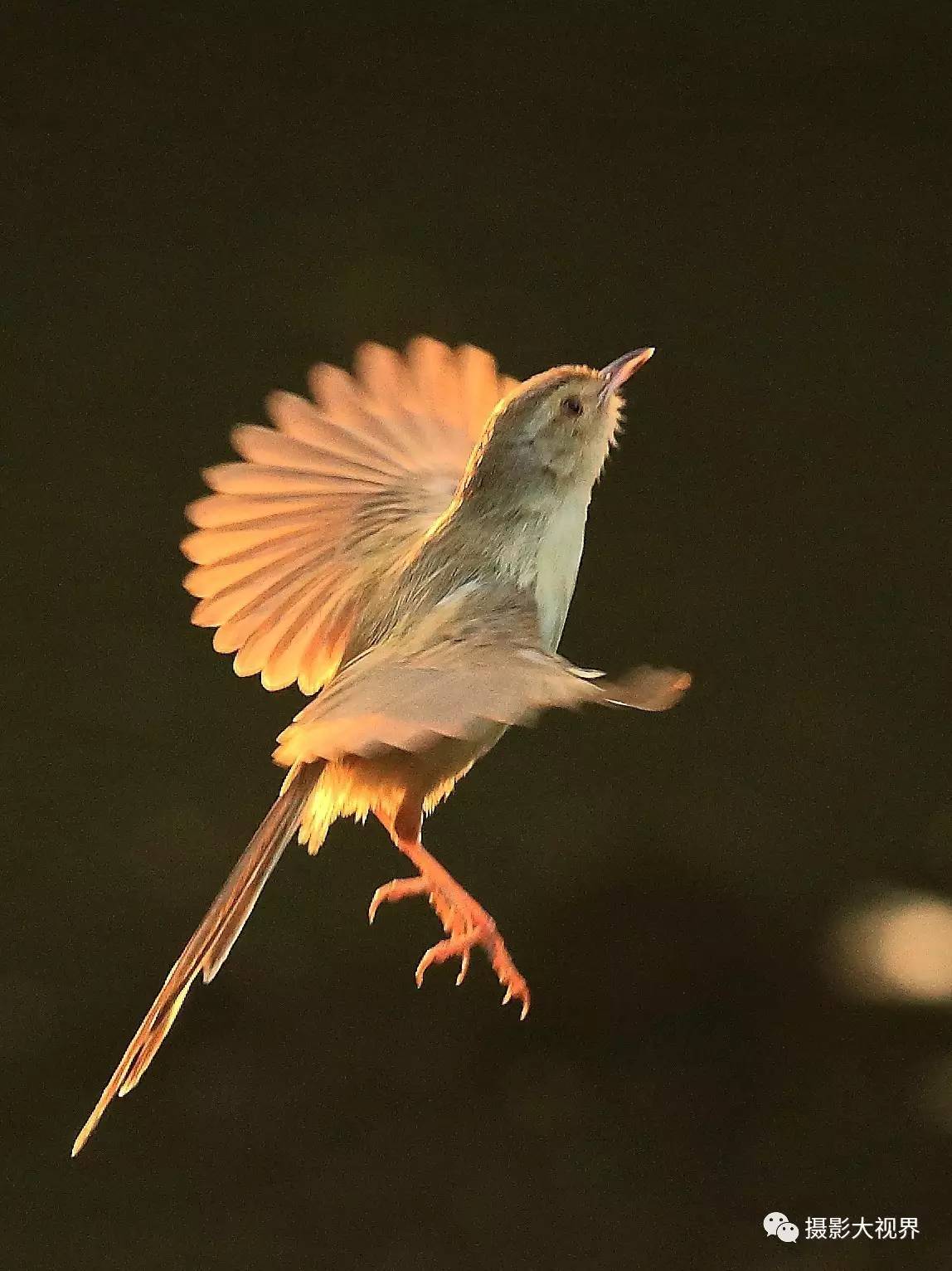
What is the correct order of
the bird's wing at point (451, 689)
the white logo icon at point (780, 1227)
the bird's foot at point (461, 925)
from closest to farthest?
the bird's wing at point (451, 689), the bird's foot at point (461, 925), the white logo icon at point (780, 1227)

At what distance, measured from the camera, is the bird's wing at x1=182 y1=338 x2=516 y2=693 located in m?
0.51

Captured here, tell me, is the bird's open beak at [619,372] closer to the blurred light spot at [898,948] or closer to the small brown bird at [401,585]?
the small brown bird at [401,585]

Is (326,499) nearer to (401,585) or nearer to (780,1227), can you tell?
(401,585)

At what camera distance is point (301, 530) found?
53 cm

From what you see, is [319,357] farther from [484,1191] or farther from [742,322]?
[484,1191]

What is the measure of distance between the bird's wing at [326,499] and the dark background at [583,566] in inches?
10.7

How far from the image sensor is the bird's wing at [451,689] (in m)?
0.36

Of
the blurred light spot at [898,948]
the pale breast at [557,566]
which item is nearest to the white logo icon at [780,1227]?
the blurred light spot at [898,948]

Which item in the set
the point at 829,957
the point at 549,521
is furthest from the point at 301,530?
the point at 829,957

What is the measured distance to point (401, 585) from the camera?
1.56ft

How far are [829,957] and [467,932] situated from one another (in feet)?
1.42

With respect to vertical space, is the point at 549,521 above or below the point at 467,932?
above

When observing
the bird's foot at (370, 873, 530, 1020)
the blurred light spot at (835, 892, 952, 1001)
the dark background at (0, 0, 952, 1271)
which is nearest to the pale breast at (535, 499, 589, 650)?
the bird's foot at (370, 873, 530, 1020)

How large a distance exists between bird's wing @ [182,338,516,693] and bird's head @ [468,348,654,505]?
0.23 ft
